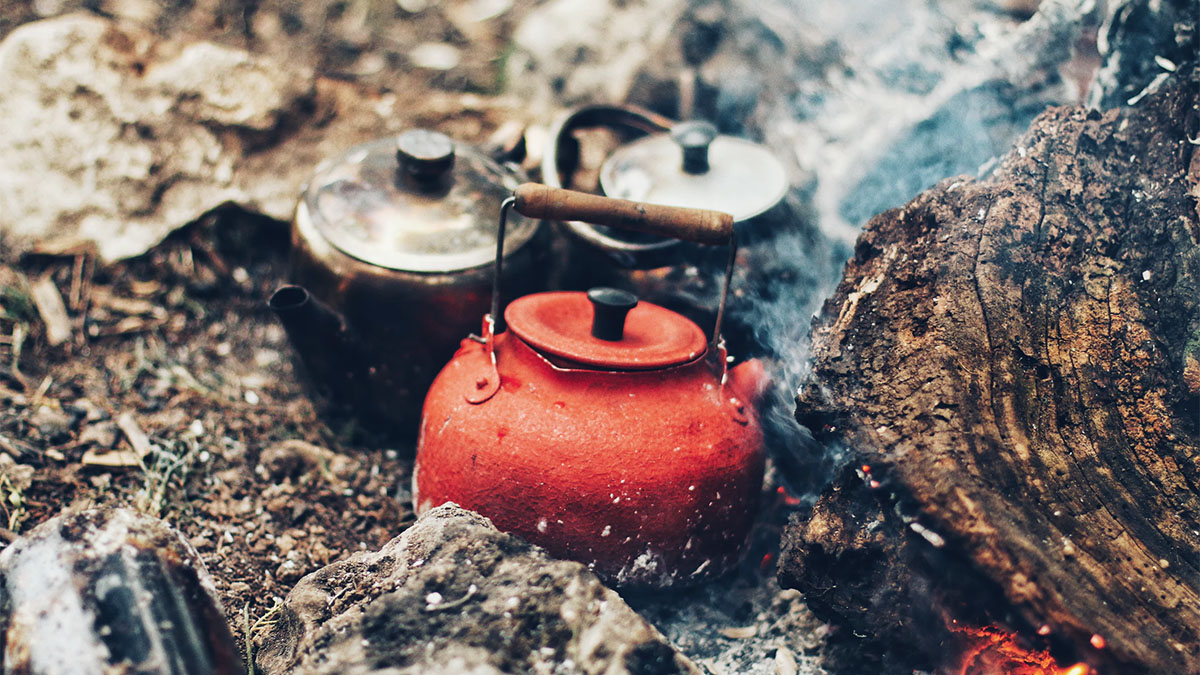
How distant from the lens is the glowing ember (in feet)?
6.13

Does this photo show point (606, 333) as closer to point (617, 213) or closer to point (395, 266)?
point (617, 213)

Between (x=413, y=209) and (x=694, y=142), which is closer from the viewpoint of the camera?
(x=413, y=209)

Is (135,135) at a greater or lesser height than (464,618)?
lesser

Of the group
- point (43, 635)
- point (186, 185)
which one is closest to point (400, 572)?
point (43, 635)

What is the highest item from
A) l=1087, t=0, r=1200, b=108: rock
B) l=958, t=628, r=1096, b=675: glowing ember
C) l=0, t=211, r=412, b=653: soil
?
l=1087, t=0, r=1200, b=108: rock

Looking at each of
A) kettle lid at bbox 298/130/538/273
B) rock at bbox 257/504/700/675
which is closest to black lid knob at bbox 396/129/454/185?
kettle lid at bbox 298/130/538/273

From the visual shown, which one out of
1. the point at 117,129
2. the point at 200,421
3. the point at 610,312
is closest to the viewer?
the point at 610,312

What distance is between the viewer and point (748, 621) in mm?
2543

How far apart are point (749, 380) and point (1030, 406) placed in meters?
0.90

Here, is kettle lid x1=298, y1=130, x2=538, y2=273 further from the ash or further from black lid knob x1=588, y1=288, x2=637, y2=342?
the ash

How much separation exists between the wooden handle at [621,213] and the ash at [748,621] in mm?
1172

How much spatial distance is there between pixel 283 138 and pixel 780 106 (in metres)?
2.81

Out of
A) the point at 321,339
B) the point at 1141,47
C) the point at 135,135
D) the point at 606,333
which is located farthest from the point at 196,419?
the point at 1141,47

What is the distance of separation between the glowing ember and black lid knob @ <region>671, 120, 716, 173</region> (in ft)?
6.92
